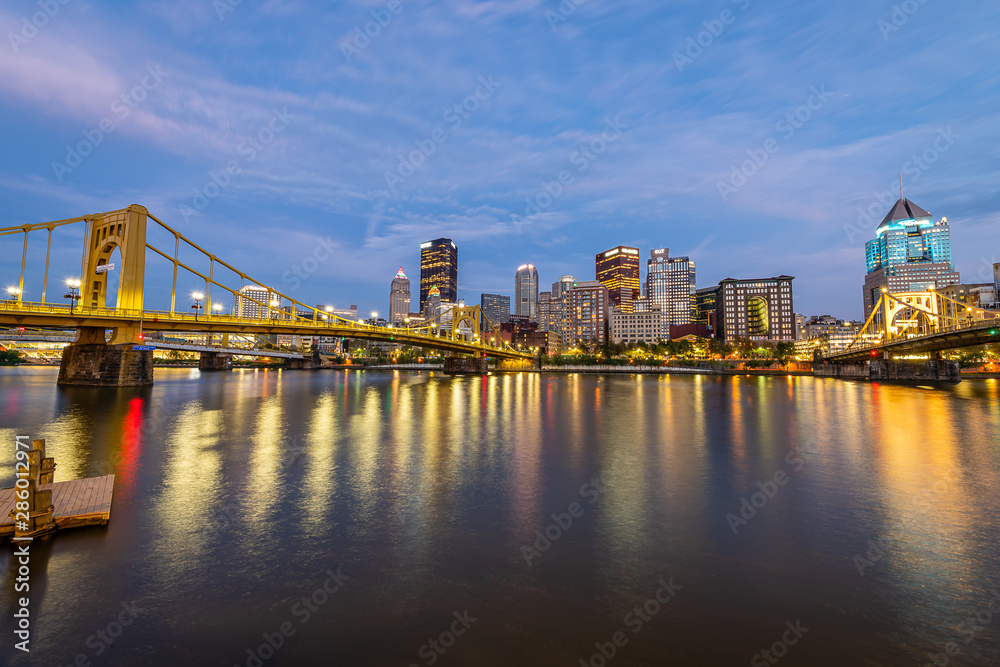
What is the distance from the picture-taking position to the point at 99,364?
4544cm

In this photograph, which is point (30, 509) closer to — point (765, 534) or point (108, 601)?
point (108, 601)

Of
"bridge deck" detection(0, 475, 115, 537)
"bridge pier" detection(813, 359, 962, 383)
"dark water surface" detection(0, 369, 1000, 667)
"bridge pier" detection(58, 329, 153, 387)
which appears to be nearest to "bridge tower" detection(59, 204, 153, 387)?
"bridge pier" detection(58, 329, 153, 387)

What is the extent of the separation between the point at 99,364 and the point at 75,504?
4774cm

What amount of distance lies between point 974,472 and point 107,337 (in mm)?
68081

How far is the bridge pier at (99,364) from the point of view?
149 ft

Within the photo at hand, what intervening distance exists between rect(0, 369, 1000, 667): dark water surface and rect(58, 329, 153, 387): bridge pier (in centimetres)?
3151

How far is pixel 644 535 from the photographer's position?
9.96 m

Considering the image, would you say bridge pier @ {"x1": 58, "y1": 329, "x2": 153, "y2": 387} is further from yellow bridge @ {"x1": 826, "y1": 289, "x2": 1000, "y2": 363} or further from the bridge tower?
yellow bridge @ {"x1": 826, "y1": 289, "x2": 1000, "y2": 363}

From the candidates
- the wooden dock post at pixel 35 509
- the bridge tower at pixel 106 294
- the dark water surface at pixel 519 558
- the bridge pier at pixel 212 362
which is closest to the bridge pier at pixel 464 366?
the bridge pier at pixel 212 362

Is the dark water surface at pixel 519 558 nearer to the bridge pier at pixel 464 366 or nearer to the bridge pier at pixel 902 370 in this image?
the bridge pier at pixel 902 370

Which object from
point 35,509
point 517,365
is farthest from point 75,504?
point 517,365

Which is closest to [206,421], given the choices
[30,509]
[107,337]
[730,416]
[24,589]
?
[30,509]

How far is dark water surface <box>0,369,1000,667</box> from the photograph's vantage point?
6156 mm

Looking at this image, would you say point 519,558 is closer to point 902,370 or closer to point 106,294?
point 106,294
